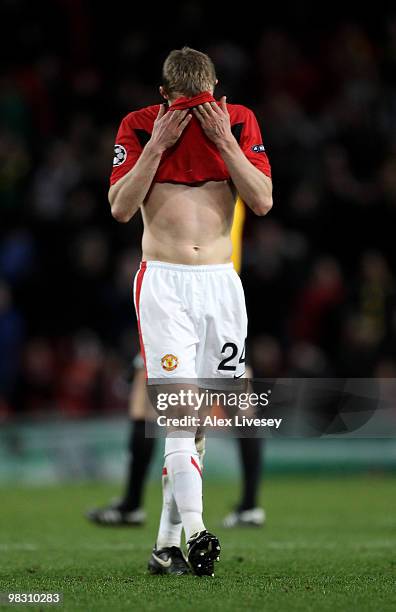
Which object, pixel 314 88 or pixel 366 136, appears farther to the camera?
pixel 314 88

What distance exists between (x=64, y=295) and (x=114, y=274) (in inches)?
24.0

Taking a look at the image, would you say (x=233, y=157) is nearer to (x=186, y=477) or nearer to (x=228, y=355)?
(x=228, y=355)

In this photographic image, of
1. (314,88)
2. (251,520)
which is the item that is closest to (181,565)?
(251,520)

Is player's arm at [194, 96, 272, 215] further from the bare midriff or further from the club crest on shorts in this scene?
the club crest on shorts

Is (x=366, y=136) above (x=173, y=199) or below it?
above

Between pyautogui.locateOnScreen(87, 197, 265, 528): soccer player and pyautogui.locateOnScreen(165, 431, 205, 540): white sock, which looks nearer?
pyautogui.locateOnScreen(165, 431, 205, 540): white sock

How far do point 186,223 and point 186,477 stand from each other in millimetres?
1061

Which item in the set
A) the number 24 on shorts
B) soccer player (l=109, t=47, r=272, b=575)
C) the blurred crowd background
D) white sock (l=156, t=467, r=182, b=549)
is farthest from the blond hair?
the blurred crowd background

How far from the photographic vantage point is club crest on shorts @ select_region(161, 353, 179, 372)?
4.58m

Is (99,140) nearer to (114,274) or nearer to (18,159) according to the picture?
(18,159)

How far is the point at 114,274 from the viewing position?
12609 millimetres

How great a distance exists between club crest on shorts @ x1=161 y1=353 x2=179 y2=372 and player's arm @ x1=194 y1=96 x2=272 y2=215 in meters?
0.73

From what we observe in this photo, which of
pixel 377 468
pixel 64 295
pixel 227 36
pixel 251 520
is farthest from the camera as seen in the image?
pixel 227 36

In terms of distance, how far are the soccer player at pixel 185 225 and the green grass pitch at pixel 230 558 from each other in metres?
0.42
